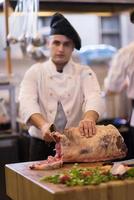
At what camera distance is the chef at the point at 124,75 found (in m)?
2.78

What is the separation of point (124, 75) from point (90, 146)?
119cm

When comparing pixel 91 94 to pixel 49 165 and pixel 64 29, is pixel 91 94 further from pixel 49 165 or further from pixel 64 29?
pixel 49 165

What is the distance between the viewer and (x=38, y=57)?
3.86m

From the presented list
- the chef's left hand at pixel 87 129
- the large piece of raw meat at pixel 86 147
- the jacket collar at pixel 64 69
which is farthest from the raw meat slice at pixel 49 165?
the jacket collar at pixel 64 69

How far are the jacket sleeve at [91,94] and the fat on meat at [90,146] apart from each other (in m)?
0.29

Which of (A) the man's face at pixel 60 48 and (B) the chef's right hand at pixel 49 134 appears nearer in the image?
(B) the chef's right hand at pixel 49 134

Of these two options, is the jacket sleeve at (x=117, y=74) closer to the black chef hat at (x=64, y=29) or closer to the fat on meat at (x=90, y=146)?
the black chef hat at (x=64, y=29)

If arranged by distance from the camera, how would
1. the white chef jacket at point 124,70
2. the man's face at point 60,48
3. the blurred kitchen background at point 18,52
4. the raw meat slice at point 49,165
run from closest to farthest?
1. the raw meat slice at point 49,165
2. the man's face at point 60,48
3. the white chef jacket at point 124,70
4. the blurred kitchen background at point 18,52

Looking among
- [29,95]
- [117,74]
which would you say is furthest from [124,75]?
[29,95]

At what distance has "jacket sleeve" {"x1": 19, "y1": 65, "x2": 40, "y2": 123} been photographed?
2.06 meters

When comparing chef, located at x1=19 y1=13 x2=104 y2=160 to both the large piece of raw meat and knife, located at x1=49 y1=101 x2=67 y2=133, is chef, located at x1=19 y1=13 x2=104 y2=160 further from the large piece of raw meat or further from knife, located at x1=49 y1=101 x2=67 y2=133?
the large piece of raw meat

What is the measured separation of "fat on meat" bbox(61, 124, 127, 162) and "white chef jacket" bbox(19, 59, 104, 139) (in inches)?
13.5

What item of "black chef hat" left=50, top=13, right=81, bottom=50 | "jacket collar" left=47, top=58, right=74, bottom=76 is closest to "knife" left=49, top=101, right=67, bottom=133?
"jacket collar" left=47, top=58, right=74, bottom=76

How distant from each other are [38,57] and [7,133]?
1018 mm
